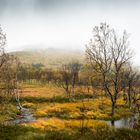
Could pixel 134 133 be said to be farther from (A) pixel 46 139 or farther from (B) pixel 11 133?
(B) pixel 11 133

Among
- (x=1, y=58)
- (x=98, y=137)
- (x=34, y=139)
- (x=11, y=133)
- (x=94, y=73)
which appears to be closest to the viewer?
(x=98, y=137)

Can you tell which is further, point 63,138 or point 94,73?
point 94,73

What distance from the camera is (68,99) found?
10200 cm

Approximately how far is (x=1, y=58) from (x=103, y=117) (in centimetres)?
2404

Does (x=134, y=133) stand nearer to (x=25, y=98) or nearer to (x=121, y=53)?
(x=121, y=53)

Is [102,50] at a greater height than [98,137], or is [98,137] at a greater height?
[102,50]

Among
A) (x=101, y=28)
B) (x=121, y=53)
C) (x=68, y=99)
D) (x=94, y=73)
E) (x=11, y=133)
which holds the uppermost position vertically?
(x=101, y=28)

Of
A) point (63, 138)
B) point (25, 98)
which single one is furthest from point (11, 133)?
point (25, 98)

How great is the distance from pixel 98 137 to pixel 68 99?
3411 inches

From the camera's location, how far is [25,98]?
100 m

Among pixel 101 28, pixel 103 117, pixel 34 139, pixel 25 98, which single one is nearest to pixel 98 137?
pixel 34 139

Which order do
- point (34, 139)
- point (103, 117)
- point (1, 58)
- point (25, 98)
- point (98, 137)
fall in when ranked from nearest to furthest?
point (98, 137) → point (34, 139) → point (1, 58) → point (103, 117) → point (25, 98)

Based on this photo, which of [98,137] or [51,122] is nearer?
[98,137]

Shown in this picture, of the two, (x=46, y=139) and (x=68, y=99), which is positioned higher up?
(x=46, y=139)
